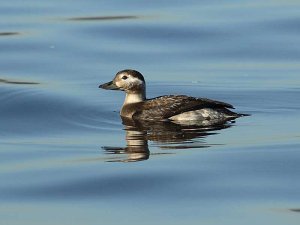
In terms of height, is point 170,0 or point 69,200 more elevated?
point 170,0

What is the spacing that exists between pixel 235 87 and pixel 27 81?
9.36 ft

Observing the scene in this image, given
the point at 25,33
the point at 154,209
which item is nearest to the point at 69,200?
the point at 154,209

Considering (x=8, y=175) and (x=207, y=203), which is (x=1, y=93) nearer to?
(x=8, y=175)

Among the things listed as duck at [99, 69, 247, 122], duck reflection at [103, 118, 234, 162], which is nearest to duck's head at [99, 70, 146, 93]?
duck at [99, 69, 247, 122]

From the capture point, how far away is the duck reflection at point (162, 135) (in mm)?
13930

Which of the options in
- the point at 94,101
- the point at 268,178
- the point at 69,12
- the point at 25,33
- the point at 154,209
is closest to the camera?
the point at 154,209

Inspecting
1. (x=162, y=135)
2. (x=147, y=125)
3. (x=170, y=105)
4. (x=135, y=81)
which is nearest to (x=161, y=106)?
(x=170, y=105)

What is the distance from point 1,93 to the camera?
695 inches

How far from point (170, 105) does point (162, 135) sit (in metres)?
1.30

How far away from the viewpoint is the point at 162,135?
15.3 meters

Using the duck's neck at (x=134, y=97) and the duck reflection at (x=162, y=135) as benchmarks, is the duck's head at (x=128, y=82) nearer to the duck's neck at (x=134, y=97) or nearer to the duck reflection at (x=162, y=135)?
the duck's neck at (x=134, y=97)

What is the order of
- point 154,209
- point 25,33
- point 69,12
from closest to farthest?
point 154,209 → point 25,33 → point 69,12

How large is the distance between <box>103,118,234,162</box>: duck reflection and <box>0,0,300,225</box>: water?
0.08 feet

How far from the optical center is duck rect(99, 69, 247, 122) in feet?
53.6
